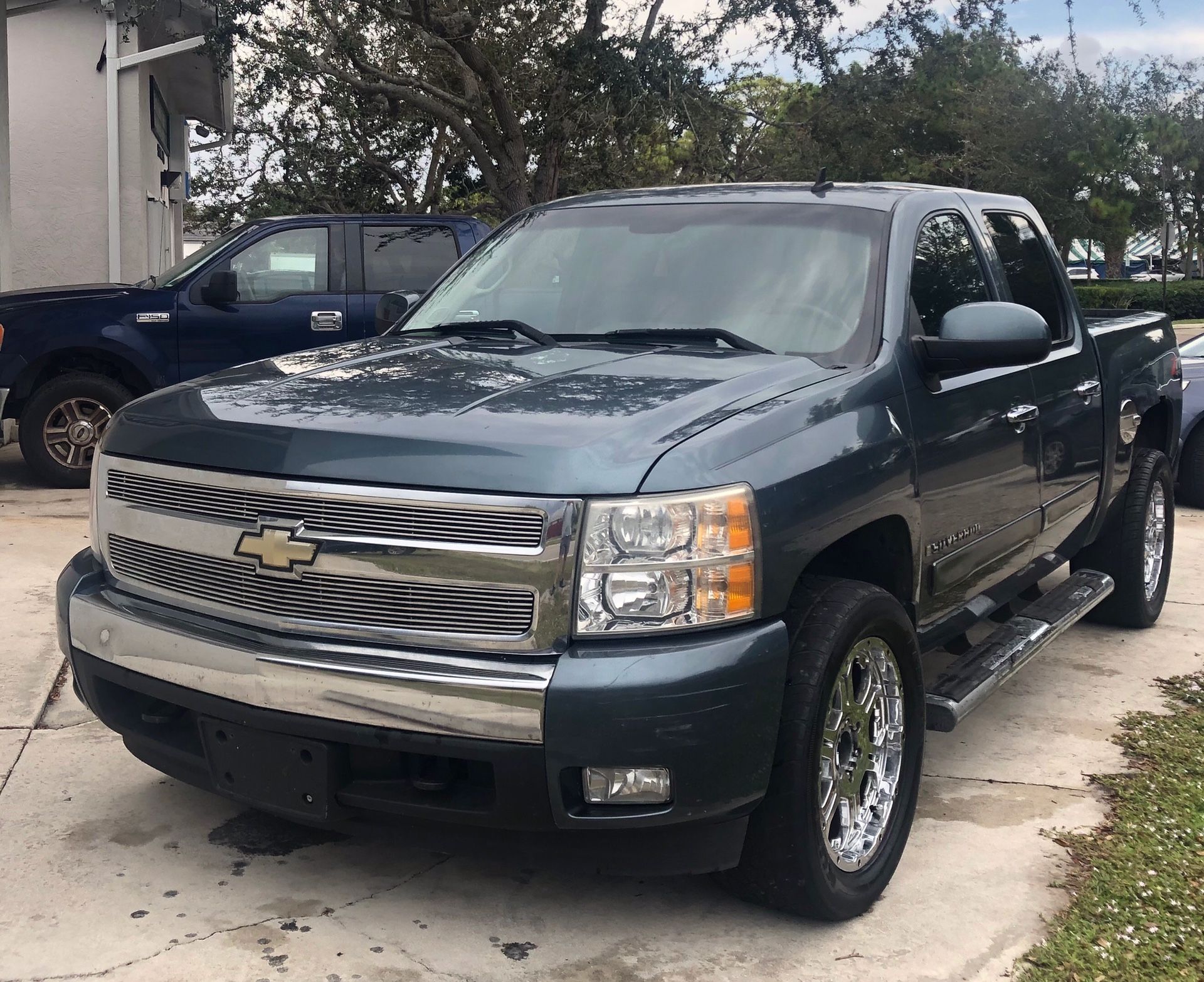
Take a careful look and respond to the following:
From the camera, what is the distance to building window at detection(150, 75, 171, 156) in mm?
17141

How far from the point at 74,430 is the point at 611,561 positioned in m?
7.45

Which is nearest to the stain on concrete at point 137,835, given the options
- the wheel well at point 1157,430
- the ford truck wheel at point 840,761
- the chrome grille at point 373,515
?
the chrome grille at point 373,515

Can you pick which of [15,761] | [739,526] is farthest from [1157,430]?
[15,761]

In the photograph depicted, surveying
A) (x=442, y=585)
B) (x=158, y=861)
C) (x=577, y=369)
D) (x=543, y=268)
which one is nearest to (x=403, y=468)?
(x=442, y=585)

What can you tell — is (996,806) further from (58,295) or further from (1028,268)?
(58,295)

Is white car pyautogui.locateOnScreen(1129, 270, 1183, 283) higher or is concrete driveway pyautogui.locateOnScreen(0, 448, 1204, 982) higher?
white car pyautogui.locateOnScreen(1129, 270, 1183, 283)

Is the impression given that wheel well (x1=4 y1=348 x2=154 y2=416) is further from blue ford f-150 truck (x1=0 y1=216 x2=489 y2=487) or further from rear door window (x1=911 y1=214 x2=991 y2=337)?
rear door window (x1=911 y1=214 x2=991 y2=337)

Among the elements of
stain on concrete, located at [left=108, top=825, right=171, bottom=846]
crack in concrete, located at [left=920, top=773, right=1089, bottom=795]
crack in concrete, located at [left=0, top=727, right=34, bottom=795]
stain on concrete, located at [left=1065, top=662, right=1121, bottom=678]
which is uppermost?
crack in concrete, located at [left=0, top=727, right=34, bottom=795]

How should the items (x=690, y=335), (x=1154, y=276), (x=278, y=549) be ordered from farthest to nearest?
(x=1154, y=276) < (x=690, y=335) < (x=278, y=549)

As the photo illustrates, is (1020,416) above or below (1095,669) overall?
above

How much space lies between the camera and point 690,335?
3889 millimetres

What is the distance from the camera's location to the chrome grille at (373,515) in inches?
110

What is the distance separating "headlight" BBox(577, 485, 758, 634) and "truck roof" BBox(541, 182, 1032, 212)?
5.69 feet

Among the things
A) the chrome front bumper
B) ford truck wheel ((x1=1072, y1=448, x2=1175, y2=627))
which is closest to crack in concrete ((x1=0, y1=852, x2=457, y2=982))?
the chrome front bumper
